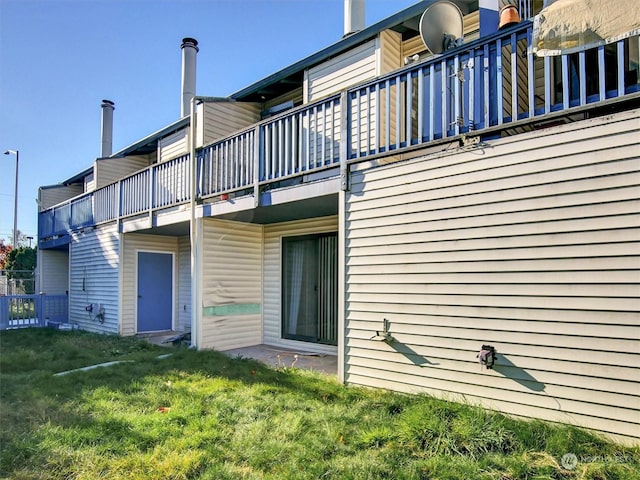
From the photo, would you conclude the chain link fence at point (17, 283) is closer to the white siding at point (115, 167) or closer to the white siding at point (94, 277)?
the white siding at point (94, 277)

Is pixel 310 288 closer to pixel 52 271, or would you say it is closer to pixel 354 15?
pixel 354 15

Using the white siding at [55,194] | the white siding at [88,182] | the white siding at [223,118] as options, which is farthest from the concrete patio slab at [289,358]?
the white siding at [55,194]

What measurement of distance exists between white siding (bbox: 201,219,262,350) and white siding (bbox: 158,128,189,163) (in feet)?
10.1

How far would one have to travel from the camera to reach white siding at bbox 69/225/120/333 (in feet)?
31.0

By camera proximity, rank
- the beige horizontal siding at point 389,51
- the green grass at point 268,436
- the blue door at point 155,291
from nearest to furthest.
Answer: the green grass at point 268,436, the beige horizontal siding at point 389,51, the blue door at point 155,291

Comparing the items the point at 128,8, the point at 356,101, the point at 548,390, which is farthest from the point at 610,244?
the point at 128,8

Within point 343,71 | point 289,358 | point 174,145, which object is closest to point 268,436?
point 289,358

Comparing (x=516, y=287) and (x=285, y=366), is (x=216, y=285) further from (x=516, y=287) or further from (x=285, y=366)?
(x=516, y=287)

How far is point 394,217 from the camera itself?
424 cm

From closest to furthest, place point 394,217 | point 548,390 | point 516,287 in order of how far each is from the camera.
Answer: point 548,390, point 516,287, point 394,217

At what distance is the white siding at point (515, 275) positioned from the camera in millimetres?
2852

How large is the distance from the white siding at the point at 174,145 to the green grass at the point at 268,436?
623 centimetres

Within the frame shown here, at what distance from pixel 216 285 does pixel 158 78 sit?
7.58m

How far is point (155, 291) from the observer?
9773 millimetres
